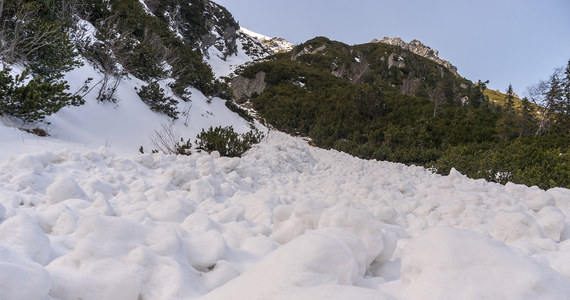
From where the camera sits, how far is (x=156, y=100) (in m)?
8.40

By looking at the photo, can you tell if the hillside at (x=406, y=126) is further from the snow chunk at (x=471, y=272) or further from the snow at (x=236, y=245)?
the snow chunk at (x=471, y=272)

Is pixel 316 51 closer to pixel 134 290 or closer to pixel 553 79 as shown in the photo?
pixel 553 79

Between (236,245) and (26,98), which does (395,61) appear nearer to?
(26,98)

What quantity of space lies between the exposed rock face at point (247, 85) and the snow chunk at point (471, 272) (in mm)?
26534

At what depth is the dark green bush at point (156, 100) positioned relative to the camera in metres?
8.25

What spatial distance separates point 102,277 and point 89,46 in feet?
Answer: 30.1

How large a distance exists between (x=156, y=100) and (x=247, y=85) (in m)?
19.8

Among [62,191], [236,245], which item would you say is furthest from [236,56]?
[236,245]

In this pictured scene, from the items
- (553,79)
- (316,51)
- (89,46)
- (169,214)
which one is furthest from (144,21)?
(316,51)

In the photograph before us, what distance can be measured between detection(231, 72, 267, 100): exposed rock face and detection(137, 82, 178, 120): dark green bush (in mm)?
18479

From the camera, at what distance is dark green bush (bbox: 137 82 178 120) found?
8.25m

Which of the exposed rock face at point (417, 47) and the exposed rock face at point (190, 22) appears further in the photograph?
the exposed rock face at point (417, 47)

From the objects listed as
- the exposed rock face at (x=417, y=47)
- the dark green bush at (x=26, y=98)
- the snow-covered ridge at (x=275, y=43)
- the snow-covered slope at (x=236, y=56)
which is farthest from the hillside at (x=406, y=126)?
the exposed rock face at (x=417, y=47)

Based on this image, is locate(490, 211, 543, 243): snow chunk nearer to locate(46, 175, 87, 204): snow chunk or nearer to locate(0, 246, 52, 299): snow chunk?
locate(0, 246, 52, 299): snow chunk
